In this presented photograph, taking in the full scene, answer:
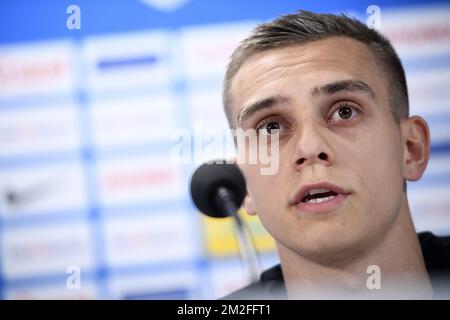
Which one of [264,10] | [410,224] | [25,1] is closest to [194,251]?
[410,224]

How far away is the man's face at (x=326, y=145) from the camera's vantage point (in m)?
1.26

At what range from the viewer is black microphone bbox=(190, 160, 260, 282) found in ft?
4.50

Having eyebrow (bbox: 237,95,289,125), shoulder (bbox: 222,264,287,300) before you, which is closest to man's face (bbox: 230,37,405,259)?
eyebrow (bbox: 237,95,289,125)

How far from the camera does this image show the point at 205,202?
1.40 meters

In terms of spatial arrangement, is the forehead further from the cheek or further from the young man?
the cheek

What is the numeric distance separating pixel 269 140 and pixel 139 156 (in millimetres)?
354

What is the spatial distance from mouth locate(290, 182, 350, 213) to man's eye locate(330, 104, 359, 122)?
16 cm

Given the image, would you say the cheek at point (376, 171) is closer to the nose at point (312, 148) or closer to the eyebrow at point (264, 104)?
the nose at point (312, 148)

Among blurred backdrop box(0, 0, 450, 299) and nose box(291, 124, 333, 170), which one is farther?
blurred backdrop box(0, 0, 450, 299)

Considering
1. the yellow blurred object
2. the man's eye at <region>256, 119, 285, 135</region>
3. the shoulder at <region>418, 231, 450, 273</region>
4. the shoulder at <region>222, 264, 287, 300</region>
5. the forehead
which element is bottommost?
the shoulder at <region>222, 264, 287, 300</region>

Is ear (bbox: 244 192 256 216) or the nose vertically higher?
the nose

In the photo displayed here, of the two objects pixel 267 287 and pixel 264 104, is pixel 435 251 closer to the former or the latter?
pixel 267 287

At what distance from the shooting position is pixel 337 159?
127 centimetres

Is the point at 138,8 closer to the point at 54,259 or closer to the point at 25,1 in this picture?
the point at 25,1
